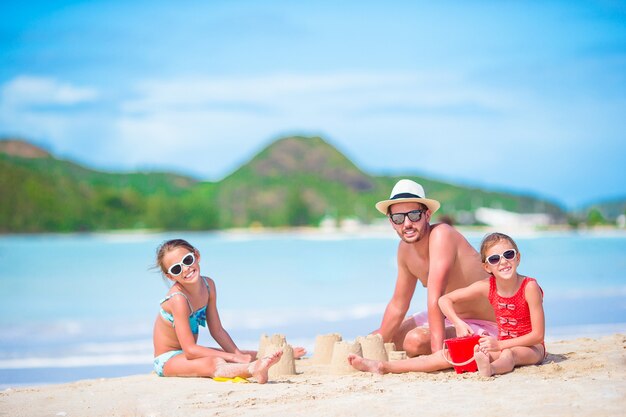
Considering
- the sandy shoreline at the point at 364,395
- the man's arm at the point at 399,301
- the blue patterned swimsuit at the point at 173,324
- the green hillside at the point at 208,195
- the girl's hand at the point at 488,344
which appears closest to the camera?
the sandy shoreline at the point at 364,395

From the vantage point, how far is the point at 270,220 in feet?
377

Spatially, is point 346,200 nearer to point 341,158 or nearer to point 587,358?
point 341,158

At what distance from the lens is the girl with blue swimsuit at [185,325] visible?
5562mm

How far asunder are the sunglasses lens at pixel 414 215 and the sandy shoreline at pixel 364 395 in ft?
3.45

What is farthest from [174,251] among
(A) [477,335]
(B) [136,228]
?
(B) [136,228]

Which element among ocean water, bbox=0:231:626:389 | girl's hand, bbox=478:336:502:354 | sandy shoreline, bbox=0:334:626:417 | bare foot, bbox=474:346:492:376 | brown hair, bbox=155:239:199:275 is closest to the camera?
sandy shoreline, bbox=0:334:626:417

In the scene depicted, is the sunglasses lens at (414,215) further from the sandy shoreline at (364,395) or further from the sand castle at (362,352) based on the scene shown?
the sandy shoreline at (364,395)

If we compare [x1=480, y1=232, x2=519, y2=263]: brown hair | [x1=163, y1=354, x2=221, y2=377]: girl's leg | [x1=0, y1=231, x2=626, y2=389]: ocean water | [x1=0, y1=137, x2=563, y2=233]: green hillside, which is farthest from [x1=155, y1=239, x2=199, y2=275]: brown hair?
[x1=0, y1=137, x2=563, y2=233]: green hillside

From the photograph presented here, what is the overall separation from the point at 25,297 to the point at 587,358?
52.6ft

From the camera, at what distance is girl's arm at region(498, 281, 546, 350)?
16.6ft

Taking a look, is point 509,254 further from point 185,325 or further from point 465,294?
point 185,325

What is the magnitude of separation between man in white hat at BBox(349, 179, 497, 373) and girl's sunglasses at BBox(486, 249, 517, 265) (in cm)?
51

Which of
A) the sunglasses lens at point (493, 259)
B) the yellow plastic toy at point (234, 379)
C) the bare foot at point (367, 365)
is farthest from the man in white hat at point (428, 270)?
the yellow plastic toy at point (234, 379)

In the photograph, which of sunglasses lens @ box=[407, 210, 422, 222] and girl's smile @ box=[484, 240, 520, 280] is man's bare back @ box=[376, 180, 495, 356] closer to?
sunglasses lens @ box=[407, 210, 422, 222]
